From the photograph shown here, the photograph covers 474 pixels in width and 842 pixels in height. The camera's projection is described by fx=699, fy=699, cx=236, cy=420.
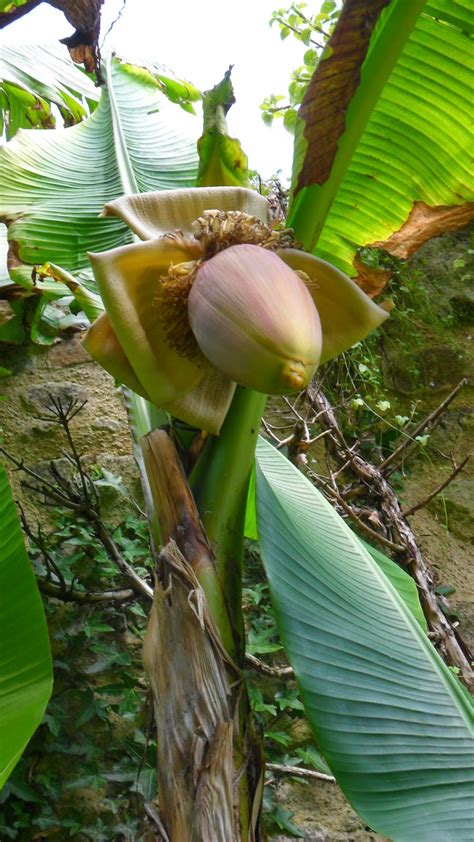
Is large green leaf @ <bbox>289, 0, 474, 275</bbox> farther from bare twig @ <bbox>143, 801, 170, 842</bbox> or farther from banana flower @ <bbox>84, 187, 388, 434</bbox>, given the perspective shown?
bare twig @ <bbox>143, 801, 170, 842</bbox>

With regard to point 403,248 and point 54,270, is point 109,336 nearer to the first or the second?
point 54,270

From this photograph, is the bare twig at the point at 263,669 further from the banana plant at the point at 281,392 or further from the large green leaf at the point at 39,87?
the large green leaf at the point at 39,87

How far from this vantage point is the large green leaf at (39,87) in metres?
1.38

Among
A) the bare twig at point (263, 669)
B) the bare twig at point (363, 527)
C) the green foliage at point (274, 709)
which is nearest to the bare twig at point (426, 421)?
the bare twig at point (363, 527)

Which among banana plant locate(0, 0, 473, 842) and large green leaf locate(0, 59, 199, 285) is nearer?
Answer: banana plant locate(0, 0, 473, 842)

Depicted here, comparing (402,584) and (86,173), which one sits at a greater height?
(86,173)

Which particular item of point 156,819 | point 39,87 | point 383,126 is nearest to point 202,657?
point 156,819

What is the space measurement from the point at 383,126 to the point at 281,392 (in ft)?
1.29

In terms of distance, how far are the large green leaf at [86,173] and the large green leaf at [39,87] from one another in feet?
0.62

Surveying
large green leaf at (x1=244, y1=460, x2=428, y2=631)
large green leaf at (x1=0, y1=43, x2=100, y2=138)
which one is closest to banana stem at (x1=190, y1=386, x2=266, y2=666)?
large green leaf at (x1=244, y1=460, x2=428, y2=631)

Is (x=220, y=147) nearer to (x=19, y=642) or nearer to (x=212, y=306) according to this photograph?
(x=212, y=306)

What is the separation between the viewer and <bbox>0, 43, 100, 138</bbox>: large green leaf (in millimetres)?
1380

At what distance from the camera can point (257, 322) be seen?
51 cm

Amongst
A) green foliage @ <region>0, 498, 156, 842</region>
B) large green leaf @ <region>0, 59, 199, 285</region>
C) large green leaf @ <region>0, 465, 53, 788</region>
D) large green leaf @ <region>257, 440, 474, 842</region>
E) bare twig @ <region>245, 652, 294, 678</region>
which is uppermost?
large green leaf @ <region>0, 59, 199, 285</region>
